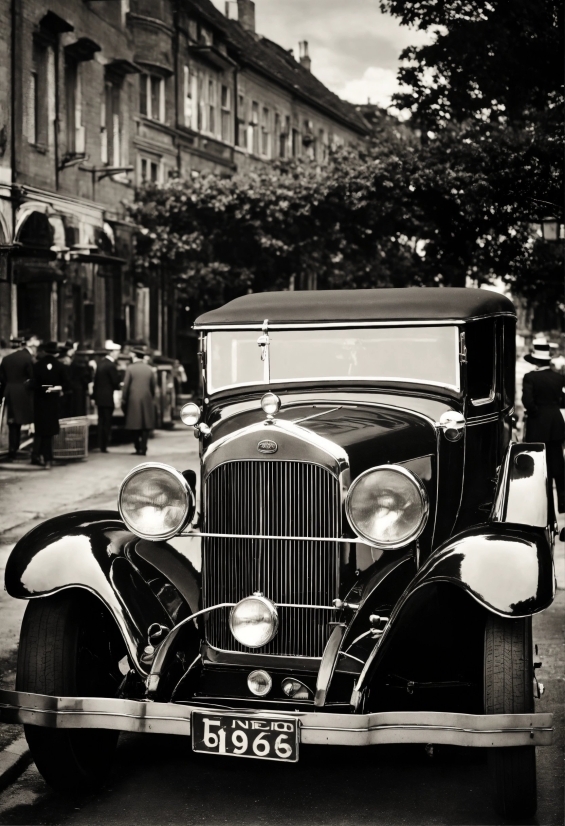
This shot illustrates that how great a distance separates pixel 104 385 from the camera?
17219 millimetres

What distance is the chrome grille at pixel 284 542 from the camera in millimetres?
4145

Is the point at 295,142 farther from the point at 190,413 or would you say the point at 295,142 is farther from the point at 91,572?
the point at 91,572

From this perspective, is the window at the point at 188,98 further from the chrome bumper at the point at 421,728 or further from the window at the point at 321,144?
the chrome bumper at the point at 421,728

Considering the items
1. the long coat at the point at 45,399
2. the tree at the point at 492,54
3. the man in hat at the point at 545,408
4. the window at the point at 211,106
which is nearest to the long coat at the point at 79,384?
the long coat at the point at 45,399

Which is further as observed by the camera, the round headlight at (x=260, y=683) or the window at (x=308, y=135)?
the window at (x=308, y=135)

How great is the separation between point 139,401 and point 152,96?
44.6 feet

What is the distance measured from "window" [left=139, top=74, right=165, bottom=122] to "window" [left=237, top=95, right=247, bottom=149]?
331 centimetres

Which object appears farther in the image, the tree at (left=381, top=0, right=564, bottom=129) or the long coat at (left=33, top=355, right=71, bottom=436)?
the long coat at (left=33, top=355, right=71, bottom=436)

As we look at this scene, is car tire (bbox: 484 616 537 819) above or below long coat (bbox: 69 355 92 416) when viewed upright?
below

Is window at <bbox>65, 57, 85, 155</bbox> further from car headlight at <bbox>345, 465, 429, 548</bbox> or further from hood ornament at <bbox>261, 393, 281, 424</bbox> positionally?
car headlight at <bbox>345, 465, 429, 548</bbox>

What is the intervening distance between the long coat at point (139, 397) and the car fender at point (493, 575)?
42.2 feet

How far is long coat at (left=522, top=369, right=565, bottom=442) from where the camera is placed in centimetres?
1112

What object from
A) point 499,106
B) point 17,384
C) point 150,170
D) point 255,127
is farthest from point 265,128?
point 17,384

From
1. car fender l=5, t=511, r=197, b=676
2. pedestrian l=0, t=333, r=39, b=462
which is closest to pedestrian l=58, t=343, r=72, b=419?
pedestrian l=0, t=333, r=39, b=462
